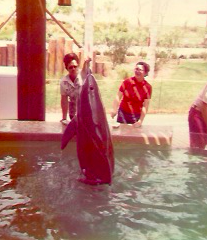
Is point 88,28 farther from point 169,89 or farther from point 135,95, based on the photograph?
point 135,95

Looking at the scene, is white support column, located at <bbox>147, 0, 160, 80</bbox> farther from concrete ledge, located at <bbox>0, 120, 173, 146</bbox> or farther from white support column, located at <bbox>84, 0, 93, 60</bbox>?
concrete ledge, located at <bbox>0, 120, 173, 146</bbox>

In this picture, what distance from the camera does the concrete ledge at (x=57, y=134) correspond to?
4188 mm

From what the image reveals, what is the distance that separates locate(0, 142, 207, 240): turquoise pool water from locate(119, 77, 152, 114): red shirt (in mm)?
1145

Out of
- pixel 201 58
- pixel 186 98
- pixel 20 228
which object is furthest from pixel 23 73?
pixel 201 58

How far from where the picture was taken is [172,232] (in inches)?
103

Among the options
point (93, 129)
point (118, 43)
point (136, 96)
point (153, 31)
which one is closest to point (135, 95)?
point (136, 96)

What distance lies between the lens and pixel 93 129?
281 centimetres

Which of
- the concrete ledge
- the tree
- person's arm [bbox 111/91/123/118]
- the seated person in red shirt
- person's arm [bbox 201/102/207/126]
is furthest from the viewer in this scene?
the tree

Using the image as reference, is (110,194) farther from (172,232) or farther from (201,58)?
(201,58)

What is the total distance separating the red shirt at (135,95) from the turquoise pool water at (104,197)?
1.15 metres

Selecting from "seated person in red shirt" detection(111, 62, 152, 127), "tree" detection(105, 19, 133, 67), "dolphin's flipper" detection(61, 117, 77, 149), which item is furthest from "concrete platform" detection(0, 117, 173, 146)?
"tree" detection(105, 19, 133, 67)

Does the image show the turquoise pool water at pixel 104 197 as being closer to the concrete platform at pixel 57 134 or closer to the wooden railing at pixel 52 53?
the concrete platform at pixel 57 134

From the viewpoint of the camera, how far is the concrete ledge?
4.19 meters

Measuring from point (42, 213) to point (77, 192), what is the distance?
1.28 ft
